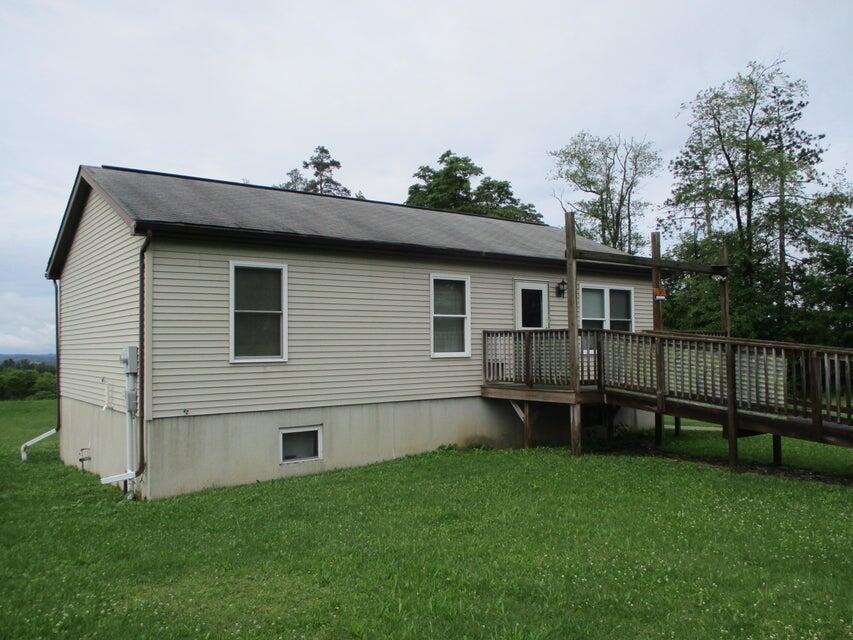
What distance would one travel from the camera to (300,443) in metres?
10.8

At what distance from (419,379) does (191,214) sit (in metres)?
4.80

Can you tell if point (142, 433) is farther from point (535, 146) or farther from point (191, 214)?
point (535, 146)

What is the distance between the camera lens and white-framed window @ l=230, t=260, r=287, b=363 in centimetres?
1015

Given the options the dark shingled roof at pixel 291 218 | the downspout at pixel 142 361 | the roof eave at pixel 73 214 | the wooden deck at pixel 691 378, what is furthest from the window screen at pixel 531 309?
the roof eave at pixel 73 214

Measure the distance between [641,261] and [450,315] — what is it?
3544 mm

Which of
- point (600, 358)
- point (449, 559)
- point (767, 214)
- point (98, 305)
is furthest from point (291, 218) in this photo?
point (767, 214)

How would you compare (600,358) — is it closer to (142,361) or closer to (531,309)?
(531,309)

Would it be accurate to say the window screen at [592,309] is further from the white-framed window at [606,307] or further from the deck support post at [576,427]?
the deck support post at [576,427]

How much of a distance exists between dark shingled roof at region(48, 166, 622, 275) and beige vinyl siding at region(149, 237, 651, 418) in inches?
15.0

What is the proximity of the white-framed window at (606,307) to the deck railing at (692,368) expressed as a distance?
8.75 ft

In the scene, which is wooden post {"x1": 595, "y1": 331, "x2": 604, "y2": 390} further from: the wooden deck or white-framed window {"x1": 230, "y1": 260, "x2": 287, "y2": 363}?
white-framed window {"x1": 230, "y1": 260, "x2": 287, "y2": 363}

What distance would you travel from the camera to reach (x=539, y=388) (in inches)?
462

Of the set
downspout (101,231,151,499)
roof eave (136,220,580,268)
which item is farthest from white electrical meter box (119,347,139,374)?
roof eave (136,220,580,268)

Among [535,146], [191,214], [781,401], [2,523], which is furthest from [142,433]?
[535,146]
